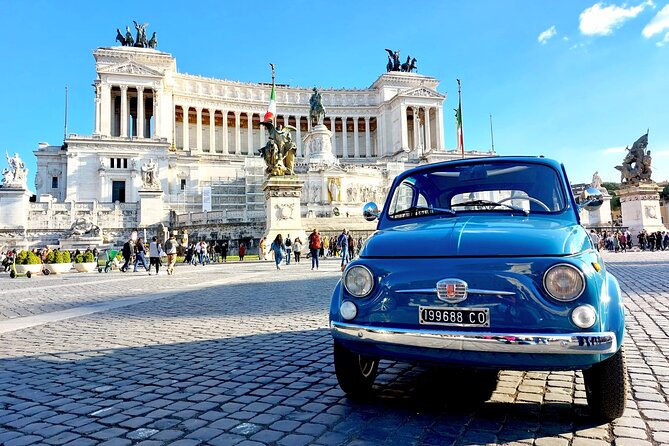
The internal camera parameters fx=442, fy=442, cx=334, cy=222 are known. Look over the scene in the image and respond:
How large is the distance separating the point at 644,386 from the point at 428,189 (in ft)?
8.19

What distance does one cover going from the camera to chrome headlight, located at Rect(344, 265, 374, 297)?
3137 mm

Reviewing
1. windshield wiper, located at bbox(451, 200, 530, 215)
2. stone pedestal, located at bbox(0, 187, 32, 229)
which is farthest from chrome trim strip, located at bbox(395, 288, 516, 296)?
stone pedestal, located at bbox(0, 187, 32, 229)

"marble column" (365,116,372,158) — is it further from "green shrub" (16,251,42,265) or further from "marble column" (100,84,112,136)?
"green shrub" (16,251,42,265)

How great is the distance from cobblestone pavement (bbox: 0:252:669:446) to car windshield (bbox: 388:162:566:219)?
4.99 feet

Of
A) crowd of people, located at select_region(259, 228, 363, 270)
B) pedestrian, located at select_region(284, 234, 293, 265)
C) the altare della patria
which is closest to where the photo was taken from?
crowd of people, located at select_region(259, 228, 363, 270)

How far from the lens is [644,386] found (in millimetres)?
3641

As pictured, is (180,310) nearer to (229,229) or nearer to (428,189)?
(428,189)

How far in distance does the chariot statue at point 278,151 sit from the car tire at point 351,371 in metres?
21.5

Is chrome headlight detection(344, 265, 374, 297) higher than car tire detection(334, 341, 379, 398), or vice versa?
chrome headlight detection(344, 265, 374, 297)

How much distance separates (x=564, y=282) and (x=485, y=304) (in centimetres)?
48

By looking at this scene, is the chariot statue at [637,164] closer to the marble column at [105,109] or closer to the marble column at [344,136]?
the marble column at [344,136]

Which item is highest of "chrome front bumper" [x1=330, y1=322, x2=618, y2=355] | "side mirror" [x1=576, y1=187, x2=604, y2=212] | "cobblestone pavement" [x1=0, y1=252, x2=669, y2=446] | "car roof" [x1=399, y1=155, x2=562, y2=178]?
"car roof" [x1=399, y1=155, x2=562, y2=178]

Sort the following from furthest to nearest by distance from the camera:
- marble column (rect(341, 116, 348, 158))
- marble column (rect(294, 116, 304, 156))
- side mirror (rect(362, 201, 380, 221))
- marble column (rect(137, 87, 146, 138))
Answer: marble column (rect(341, 116, 348, 158))
marble column (rect(294, 116, 304, 156))
marble column (rect(137, 87, 146, 138))
side mirror (rect(362, 201, 380, 221))

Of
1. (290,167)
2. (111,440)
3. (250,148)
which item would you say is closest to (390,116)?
(250,148)
